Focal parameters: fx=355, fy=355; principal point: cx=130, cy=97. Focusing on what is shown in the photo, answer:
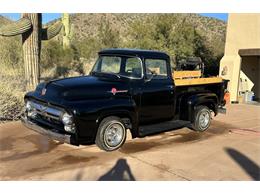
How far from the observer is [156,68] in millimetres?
8430

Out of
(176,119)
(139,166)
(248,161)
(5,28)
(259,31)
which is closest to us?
(139,166)

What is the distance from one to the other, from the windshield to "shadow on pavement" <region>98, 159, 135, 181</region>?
2262mm

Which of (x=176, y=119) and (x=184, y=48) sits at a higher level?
(x=184, y=48)

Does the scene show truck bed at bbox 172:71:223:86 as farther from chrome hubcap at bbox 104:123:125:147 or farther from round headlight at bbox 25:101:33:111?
round headlight at bbox 25:101:33:111

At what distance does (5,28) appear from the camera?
461 inches

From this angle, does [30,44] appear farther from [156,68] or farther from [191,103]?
[191,103]

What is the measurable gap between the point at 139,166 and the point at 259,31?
10.7 m

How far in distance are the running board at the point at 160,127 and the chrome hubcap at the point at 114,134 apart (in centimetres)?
58

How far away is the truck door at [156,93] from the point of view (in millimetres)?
7973

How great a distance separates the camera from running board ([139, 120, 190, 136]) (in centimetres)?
786

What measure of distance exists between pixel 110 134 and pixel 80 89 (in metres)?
1.10

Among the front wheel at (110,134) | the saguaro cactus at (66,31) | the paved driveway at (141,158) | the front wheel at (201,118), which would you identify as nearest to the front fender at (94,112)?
the front wheel at (110,134)

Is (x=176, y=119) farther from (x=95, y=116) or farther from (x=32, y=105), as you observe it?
(x=32, y=105)
